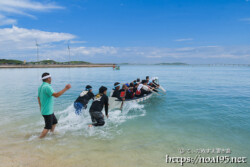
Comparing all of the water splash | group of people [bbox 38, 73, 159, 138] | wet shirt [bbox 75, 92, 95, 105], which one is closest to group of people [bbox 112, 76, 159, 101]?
group of people [bbox 38, 73, 159, 138]

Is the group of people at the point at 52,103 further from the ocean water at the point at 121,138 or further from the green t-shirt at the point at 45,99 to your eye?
the ocean water at the point at 121,138

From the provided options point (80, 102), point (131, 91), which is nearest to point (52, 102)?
point (80, 102)

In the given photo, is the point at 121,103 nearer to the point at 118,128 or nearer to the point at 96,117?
the point at 118,128

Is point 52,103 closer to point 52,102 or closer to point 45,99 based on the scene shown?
point 52,102

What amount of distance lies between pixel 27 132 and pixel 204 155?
24.9 feet

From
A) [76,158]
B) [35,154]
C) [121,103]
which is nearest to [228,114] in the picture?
[121,103]

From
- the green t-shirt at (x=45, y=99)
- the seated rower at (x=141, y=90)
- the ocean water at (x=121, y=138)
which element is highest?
the green t-shirt at (x=45, y=99)

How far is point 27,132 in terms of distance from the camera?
691 centimetres

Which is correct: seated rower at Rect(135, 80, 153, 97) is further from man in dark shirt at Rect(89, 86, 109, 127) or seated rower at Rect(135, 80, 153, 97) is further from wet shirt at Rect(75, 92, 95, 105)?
man in dark shirt at Rect(89, 86, 109, 127)

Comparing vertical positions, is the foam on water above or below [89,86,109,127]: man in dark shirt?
below

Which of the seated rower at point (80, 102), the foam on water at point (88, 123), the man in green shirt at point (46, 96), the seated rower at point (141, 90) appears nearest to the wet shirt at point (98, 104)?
the foam on water at point (88, 123)

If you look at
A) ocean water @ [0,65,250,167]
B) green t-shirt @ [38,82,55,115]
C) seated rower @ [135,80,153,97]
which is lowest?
ocean water @ [0,65,250,167]

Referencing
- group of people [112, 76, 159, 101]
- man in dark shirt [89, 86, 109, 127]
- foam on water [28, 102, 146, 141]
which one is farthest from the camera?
group of people [112, 76, 159, 101]

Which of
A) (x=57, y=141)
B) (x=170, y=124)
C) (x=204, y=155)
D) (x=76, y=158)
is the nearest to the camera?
(x=76, y=158)
